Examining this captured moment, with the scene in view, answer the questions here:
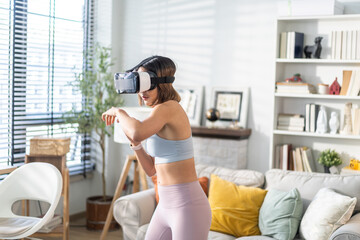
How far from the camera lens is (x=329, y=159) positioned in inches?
155

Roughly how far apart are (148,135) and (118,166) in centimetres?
329

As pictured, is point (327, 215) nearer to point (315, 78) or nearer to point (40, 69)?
point (315, 78)

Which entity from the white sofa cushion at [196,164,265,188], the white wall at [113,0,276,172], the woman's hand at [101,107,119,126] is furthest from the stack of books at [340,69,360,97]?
the woman's hand at [101,107,119,126]

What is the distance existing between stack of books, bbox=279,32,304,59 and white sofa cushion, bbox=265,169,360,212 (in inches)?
41.4

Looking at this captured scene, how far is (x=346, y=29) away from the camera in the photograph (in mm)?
3949

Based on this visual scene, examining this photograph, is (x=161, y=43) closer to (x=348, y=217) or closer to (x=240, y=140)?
(x=240, y=140)

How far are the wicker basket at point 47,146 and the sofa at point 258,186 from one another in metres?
0.73

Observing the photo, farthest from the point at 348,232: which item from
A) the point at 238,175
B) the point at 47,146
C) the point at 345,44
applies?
the point at 47,146

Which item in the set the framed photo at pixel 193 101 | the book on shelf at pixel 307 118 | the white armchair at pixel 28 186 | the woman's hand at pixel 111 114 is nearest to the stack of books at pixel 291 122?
the book on shelf at pixel 307 118

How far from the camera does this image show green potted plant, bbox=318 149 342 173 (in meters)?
3.92

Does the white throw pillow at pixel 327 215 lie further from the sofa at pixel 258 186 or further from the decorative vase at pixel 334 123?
the decorative vase at pixel 334 123

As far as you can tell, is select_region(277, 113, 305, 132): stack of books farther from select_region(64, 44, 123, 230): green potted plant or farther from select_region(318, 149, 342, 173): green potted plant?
select_region(64, 44, 123, 230): green potted plant

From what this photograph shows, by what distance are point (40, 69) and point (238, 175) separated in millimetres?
2048

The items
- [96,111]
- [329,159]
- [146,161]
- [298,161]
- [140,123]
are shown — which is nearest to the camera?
[140,123]
